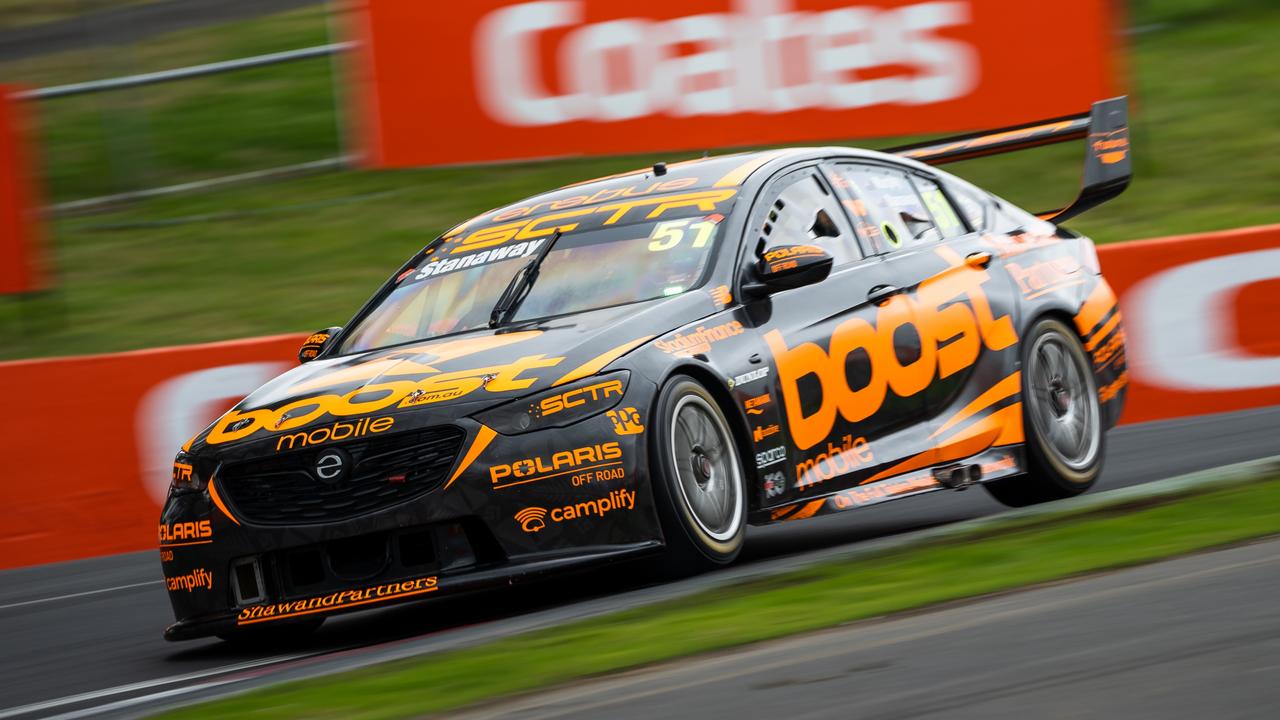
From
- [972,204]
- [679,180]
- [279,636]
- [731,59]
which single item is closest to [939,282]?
[972,204]

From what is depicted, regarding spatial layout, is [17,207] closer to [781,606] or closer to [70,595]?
[70,595]

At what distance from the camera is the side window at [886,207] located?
837 centimetres

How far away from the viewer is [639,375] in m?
6.76

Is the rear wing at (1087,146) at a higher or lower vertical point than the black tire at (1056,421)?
higher

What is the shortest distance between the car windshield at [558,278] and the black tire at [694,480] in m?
0.59

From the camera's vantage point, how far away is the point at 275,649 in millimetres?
7074

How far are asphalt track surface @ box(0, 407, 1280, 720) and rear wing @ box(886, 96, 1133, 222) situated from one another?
1.35m

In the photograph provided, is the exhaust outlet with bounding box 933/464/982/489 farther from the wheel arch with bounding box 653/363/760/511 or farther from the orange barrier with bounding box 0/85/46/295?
the orange barrier with bounding box 0/85/46/295

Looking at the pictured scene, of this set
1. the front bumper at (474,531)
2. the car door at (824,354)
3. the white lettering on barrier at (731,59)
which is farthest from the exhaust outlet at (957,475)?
the white lettering on barrier at (731,59)

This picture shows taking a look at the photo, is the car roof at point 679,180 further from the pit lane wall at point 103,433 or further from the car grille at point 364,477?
the pit lane wall at point 103,433

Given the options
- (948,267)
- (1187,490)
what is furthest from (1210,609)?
(948,267)

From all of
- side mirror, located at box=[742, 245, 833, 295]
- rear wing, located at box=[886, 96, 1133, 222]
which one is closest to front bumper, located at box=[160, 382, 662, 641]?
side mirror, located at box=[742, 245, 833, 295]

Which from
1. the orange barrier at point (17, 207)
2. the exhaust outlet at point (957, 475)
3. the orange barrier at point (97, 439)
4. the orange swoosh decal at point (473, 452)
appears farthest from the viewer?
the orange barrier at point (17, 207)

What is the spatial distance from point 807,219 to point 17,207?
280 inches
